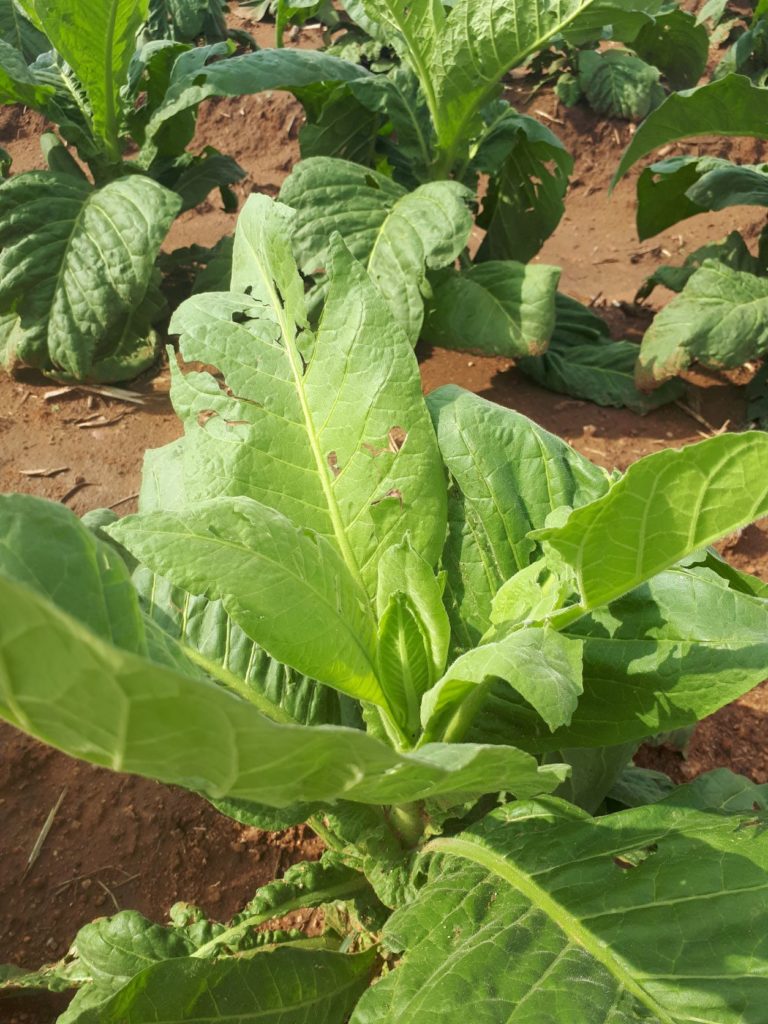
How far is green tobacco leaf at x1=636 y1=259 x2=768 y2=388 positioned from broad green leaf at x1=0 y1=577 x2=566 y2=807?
2.52 meters

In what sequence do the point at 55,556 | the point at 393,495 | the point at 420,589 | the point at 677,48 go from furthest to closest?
the point at 677,48
the point at 393,495
the point at 420,589
the point at 55,556

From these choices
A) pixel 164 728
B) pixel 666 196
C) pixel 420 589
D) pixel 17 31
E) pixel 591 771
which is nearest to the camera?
pixel 164 728

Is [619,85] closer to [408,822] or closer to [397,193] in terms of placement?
[397,193]

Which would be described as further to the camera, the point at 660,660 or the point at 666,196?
the point at 666,196

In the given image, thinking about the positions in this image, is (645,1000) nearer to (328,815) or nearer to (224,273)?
(328,815)

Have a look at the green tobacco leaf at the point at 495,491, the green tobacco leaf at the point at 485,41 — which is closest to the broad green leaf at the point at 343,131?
the green tobacco leaf at the point at 485,41

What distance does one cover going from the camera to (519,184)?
149 inches

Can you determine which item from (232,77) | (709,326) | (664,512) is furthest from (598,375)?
(664,512)

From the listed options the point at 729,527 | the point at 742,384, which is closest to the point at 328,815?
the point at 729,527

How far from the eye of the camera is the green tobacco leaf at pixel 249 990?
1.18 metres

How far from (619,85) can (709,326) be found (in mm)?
2996

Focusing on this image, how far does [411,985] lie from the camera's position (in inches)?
41.4

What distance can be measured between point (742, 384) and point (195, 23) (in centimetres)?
394

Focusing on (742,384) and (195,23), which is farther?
(195,23)
